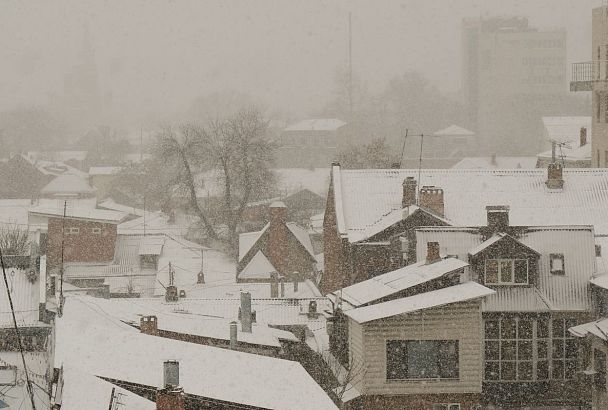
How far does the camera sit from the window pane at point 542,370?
27.0m

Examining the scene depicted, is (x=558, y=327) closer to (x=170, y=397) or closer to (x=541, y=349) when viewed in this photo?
(x=541, y=349)

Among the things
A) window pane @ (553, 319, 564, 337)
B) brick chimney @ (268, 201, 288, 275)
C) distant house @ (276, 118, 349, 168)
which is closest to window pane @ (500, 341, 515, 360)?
window pane @ (553, 319, 564, 337)

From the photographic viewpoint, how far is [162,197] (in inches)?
3383

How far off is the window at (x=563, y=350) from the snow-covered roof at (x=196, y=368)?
912cm

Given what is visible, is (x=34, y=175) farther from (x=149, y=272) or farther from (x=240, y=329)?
(x=240, y=329)

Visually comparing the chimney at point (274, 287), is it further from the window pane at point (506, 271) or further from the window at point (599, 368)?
the window at point (599, 368)

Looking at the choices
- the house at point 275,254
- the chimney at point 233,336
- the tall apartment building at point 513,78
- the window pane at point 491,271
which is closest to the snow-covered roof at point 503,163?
the house at point 275,254

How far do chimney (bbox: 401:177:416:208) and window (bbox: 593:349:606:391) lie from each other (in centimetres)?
1055

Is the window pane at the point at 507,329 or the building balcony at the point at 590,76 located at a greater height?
the building balcony at the point at 590,76

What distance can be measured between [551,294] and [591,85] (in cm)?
2857

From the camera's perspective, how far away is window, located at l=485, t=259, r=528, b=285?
27703 millimetres

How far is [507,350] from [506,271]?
6.23 feet

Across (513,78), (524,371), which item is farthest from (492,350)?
(513,78)

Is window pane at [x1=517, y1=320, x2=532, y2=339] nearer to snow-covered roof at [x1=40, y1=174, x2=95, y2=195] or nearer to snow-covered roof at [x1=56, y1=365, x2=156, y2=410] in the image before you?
snow-covered roof at [x1=56, y1=365, x2=156, y2=410]
